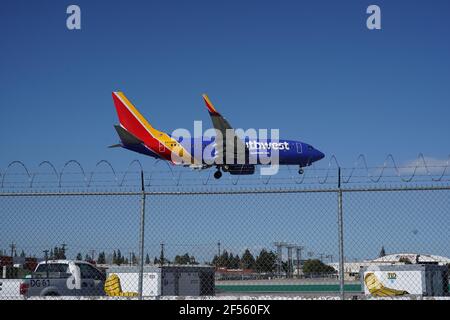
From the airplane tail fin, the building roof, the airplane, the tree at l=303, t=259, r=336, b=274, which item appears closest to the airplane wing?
the airplane

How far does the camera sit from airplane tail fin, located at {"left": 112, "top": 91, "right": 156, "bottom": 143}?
4716 centimetres

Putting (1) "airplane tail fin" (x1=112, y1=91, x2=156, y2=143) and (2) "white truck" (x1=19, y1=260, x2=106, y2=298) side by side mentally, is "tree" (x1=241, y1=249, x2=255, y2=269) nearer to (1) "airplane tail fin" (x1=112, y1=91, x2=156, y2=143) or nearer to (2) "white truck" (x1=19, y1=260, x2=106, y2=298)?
(2) "white truck" (x1=19, y1=260, x2=106, y2=298)

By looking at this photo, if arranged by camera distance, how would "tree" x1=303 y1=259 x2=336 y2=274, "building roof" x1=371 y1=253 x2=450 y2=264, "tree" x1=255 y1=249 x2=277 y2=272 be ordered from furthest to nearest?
"tree" x1=303 y1=259 x2=336 y2=274 < "building roof" x1=371 y1=253 x2=450 y2=264 < "tree" x1=255 y1=249 x2=277 y2=272

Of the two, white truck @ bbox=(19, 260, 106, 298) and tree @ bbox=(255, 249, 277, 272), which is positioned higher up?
tree @ bbox=(255, 249, 277, 272)

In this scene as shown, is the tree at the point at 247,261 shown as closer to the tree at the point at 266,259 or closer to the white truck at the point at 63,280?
the tree at the point at 266,259

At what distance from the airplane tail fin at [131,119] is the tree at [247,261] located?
116 ft

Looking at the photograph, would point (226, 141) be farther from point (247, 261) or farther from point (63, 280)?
point (247, 261)

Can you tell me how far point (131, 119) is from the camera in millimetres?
49375

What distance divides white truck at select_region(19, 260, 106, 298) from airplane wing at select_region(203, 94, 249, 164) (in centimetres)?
2192

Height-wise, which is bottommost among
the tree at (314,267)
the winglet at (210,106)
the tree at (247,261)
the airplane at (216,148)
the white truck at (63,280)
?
the white truck at (63,280)

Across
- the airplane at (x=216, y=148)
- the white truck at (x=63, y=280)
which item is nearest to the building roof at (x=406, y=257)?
the white truck at (x=63, y=280)

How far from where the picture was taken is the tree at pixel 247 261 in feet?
35.3

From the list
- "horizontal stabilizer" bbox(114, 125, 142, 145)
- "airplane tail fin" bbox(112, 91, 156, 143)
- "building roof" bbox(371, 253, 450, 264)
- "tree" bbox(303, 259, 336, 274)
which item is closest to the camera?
"building roof" bbox(371, 253, 450, 264)
